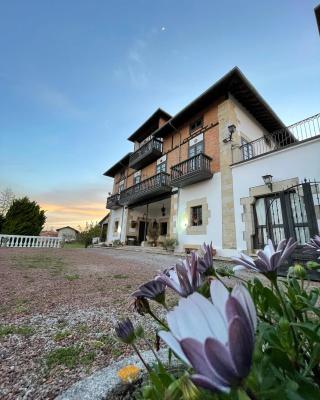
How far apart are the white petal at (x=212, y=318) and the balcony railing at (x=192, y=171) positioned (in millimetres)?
8670

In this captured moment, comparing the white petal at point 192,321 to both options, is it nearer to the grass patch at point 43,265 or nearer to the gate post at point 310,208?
the grass patch at point 43,265

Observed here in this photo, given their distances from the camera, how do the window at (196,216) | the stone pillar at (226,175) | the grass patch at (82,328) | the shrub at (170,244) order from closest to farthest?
the grass patch at (82,328) → the stone pillar at (226,175) → the window at (196,216) → the shrub at (170,244)

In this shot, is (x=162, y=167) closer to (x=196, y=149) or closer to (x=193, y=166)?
(x=196, y=149)

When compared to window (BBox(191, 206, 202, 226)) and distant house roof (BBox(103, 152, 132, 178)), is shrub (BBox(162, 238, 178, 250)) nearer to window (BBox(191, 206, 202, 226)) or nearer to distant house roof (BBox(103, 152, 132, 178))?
window (BBox(191, 206, 202, 226))

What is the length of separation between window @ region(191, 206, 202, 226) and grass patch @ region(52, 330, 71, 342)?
26.3 feet

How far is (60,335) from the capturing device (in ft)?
5.16

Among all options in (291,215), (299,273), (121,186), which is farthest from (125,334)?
(121,186)

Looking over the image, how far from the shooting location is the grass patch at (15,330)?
5.15 ft

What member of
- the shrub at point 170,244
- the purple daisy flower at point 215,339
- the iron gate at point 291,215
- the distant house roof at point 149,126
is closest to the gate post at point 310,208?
the iron gate at point 291,215

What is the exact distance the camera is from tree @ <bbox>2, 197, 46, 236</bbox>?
48.6ft

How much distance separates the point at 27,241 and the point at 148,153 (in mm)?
9420

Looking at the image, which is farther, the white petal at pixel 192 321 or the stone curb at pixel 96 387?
the stone curb at pixel 96 387

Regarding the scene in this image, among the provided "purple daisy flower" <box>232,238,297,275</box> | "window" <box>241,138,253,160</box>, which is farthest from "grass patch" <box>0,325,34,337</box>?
"window" <box>241,138,253,160</box>

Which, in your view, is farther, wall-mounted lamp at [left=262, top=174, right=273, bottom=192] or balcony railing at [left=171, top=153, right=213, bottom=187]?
balcony railing at [left=171, top=153, right=213, bottom=187]
